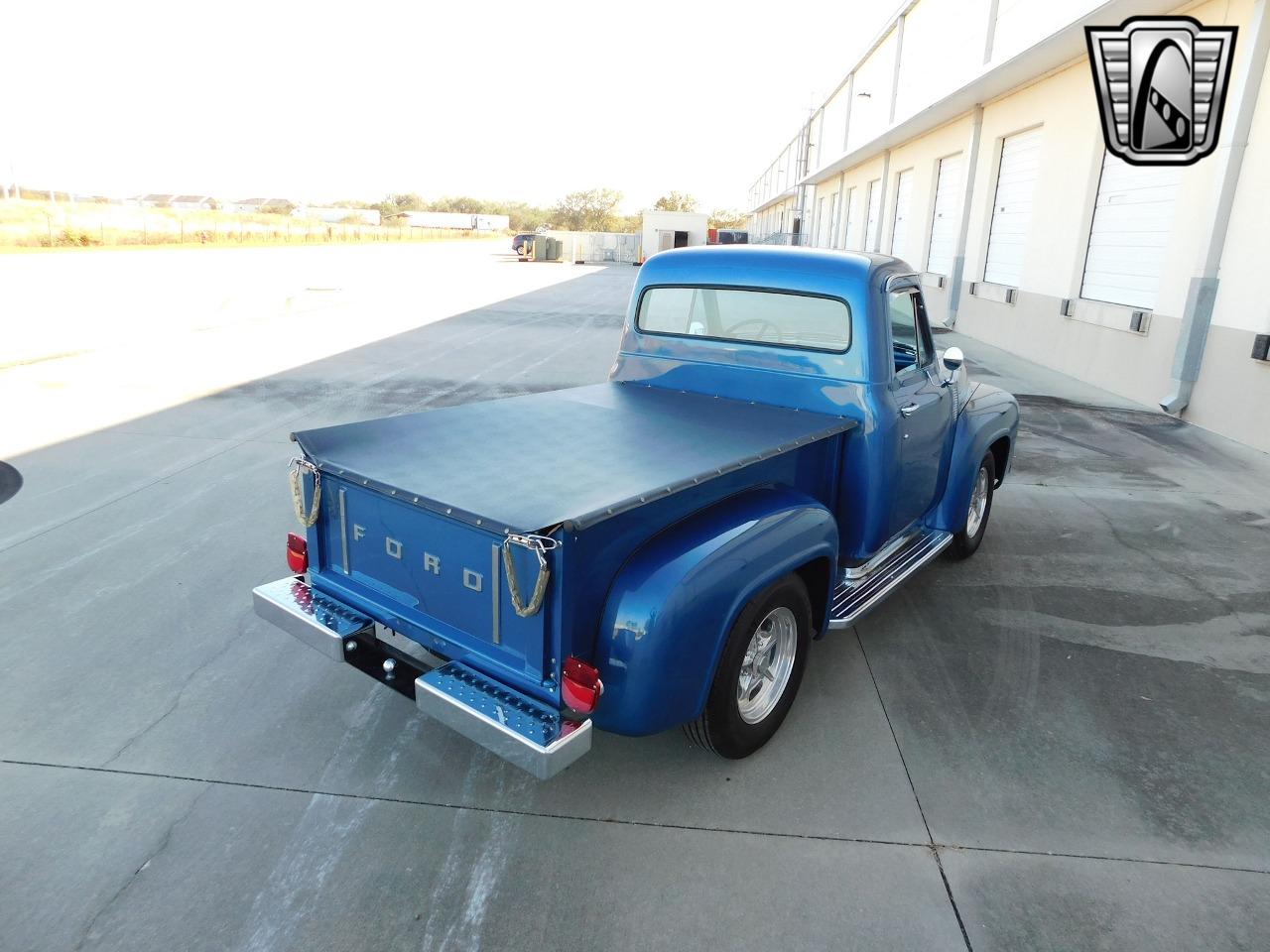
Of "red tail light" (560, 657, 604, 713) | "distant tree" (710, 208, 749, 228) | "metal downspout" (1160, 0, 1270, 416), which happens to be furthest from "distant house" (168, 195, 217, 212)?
"red tail light" (560, 657, 604, 713)

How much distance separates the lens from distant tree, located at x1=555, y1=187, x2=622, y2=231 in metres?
96.9

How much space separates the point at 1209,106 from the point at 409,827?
11993mm

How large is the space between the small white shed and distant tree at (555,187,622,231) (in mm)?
51810

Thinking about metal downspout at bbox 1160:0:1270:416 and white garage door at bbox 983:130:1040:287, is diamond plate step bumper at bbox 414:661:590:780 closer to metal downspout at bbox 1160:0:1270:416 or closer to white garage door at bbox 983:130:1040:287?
metal downspout at bbox 1160:0:1270:416

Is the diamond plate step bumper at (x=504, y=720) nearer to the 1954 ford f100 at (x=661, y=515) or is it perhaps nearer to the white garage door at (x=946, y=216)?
the 1954 ford f100 at (x=661, y=515)

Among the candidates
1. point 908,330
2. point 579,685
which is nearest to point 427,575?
point 579,685

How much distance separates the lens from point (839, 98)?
33.4 m

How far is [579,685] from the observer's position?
2670mm

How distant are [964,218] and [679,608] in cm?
1784

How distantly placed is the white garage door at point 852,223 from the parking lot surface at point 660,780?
26.4 metres

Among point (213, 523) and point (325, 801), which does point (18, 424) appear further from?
point (325, 801)

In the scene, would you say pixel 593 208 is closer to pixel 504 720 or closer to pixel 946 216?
pixel 946 216

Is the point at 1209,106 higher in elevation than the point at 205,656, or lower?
higher

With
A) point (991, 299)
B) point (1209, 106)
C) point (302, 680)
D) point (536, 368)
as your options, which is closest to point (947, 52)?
point (991, 299)
